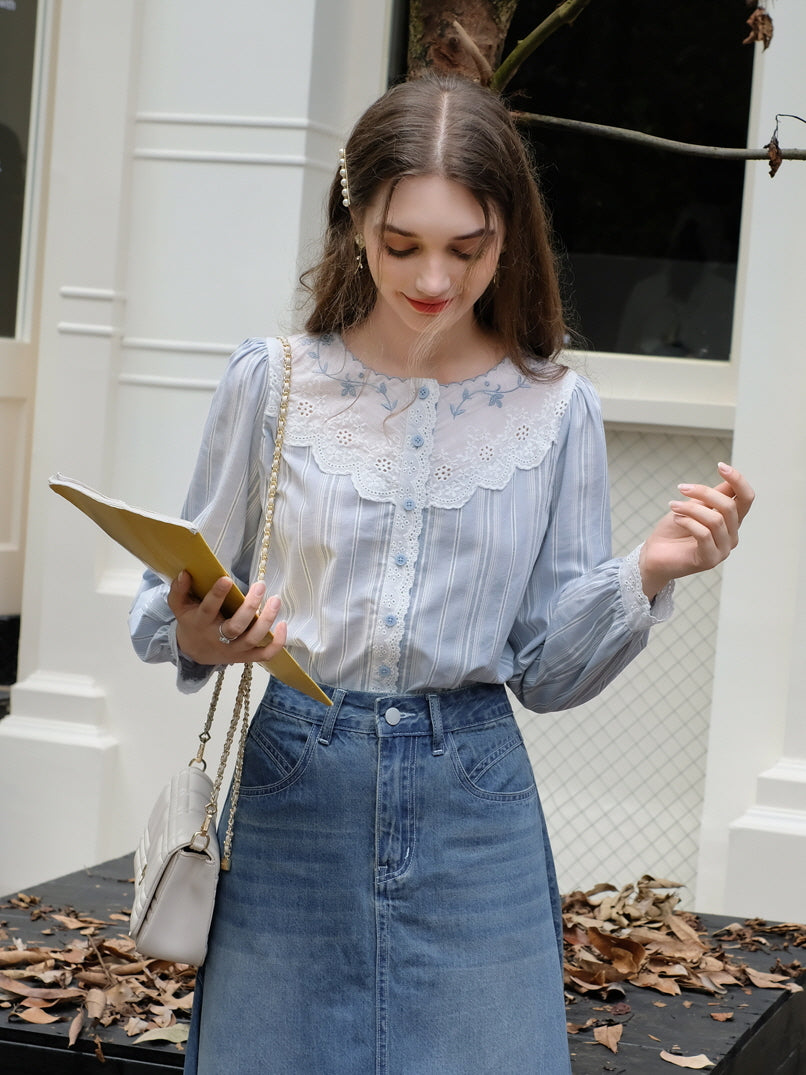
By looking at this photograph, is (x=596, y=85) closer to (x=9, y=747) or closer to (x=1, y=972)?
(x=9, y=747)

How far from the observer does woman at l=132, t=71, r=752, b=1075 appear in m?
1.65

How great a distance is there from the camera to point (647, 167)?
5.27 metres

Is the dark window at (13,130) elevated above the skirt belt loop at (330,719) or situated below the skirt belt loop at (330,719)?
above

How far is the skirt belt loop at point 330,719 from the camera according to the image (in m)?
1.68

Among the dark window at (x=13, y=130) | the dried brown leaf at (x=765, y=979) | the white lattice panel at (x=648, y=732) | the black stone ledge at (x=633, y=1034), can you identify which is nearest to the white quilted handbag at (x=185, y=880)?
the black stone ledge at (x=633, y=1034)

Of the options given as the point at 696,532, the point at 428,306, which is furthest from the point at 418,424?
the point at 696,532

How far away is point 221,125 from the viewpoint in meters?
4.96

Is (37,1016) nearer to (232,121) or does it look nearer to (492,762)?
(492,762)

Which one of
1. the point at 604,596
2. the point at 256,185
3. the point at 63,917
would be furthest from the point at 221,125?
the point at 604,596

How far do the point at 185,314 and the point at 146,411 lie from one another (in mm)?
385

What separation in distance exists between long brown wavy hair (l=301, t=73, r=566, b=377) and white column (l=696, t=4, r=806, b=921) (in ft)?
9.15

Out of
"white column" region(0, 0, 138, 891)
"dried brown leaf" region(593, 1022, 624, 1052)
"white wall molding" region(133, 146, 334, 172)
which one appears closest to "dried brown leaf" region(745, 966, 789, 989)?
"dried brown leaf" region(593, 1022, 624, 1052)

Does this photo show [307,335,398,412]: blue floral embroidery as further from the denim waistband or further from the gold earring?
the denim waistband

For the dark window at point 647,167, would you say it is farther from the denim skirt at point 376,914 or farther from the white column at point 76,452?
the denim skirt at point 376,914
